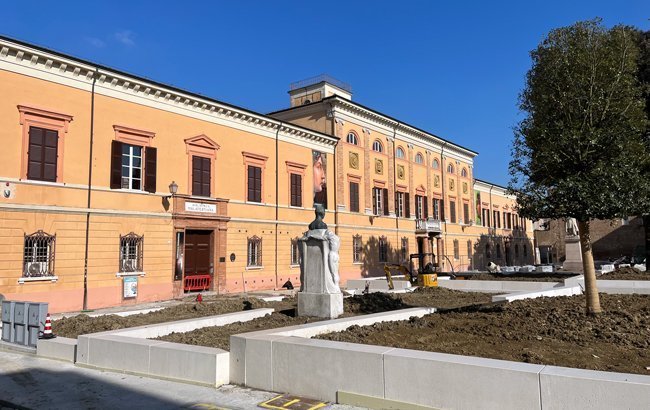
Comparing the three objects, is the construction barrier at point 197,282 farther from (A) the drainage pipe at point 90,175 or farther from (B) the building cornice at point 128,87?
(B) the building cornice at point 128,87

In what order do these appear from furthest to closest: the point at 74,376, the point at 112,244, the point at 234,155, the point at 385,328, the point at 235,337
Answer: the point at 234,155 → the point at 112,244 → the point at 385,328 → the point at 74,376 → the point at 235,337

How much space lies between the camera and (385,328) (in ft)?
28.7

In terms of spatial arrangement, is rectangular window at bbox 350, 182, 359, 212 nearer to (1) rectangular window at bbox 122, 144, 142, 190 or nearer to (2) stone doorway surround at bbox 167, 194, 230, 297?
(2) stone doorway surround at bbox 167, 194, 230, 297

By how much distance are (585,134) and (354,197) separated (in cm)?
2361

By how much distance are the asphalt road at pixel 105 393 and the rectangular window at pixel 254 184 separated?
58.2 ft

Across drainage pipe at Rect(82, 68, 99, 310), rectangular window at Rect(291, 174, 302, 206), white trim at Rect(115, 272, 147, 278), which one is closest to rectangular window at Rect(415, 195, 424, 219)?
rectangular window at Rect(291, 174, 302, 206)

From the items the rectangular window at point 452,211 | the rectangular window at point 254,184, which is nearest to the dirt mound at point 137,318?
the rectangular window at point 254,184

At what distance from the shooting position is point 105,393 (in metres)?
6.79

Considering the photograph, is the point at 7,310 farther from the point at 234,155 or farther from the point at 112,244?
the point at 234,155

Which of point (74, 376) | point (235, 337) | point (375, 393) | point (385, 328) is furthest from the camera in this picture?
point (385, 328)

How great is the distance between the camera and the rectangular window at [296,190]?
1128 inches

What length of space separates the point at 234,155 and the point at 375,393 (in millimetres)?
20658

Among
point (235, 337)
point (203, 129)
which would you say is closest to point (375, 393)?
point (235, 337)

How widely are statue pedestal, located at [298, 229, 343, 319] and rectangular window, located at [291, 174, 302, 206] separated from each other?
17.7 m
